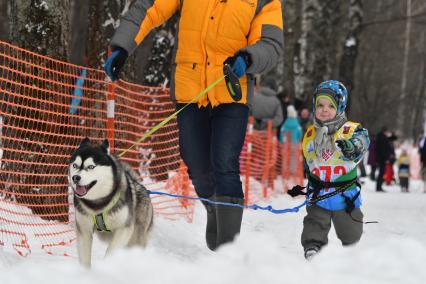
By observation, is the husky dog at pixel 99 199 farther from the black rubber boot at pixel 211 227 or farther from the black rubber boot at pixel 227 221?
the black rubber boot at pixel 211 227

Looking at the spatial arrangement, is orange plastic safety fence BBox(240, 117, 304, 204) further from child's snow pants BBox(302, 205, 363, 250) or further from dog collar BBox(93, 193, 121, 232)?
dog collar BBox(93, 193, 121, 232)

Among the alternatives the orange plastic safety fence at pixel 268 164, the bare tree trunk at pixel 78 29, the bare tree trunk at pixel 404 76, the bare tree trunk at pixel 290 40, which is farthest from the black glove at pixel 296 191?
the bare tree trunk at pixel 404 76

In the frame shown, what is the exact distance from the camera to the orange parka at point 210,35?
4410mm

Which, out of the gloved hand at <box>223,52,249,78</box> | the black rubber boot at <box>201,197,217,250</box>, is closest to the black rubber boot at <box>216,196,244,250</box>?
the black rubber boot at <box>201,197,217,250</box>

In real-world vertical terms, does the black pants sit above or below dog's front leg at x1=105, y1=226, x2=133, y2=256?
above

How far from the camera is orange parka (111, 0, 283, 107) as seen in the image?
14.5 feet

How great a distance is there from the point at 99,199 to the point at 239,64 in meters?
1.15

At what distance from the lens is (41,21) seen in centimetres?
575

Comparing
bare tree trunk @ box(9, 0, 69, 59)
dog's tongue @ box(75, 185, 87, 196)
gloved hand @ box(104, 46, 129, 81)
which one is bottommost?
dog's tongue @ box(75, 185, 87, 196)

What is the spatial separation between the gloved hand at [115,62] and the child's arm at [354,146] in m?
1.45

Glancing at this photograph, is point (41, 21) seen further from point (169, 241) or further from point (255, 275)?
point (255, 275)

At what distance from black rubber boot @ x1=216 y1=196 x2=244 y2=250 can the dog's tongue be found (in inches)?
38.1

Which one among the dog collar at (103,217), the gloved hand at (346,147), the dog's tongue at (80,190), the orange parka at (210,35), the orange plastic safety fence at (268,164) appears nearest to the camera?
the dog's tongue at (80,190)

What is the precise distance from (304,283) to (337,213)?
1356mm
